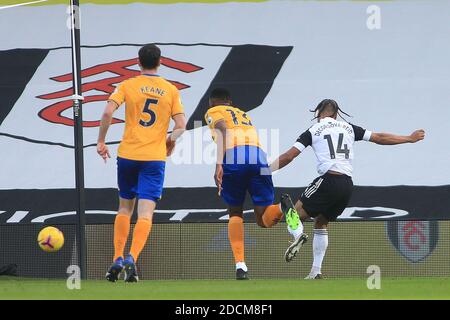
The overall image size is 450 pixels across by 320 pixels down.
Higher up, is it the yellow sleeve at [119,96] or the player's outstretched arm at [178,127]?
the yellow sleeve at [119,96]

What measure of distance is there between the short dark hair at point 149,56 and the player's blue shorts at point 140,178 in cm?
82

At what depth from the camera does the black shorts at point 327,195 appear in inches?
402

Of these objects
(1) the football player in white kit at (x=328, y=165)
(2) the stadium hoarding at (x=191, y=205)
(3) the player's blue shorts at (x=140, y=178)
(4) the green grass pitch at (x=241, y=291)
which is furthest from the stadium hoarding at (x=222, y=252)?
(3) the player's blue shorts at (x=140, y=178)

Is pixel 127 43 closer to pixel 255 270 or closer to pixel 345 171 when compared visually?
pixel 255 270

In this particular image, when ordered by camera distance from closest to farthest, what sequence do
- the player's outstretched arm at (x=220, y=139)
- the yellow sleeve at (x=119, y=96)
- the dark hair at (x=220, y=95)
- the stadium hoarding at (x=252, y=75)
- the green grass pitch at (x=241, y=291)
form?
1. the green grass pitch at (x=241, y=291)
2. the yellow sleeve at (x=119, y=96)
3. the player's outstretched arm at (x=220, y=139)
4. the dark hair at (x=220, y=95)
5. the stadium hoarding at (x=252, y=75)

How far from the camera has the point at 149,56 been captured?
884 centimetres

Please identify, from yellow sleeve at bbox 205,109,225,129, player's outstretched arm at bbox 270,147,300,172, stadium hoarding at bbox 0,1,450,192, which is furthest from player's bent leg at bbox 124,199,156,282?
stadium hoarding at bbox 0,1,450,192

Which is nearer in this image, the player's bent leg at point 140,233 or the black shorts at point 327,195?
the player's bent leg at point 140,233

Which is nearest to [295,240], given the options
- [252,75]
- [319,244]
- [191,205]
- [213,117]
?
[319,244]

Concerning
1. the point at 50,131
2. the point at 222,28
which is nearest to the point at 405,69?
the point at 222,28

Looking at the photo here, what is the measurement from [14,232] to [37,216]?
1714 millimetres

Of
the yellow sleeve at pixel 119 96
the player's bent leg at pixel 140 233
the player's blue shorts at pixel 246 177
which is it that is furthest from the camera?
the player's blue shorts at pixel 246 177

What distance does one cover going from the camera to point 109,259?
1275 centimetres

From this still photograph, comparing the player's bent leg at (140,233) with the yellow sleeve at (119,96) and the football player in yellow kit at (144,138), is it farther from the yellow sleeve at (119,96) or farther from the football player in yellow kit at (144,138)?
the yellow sleeve at (119,96)
